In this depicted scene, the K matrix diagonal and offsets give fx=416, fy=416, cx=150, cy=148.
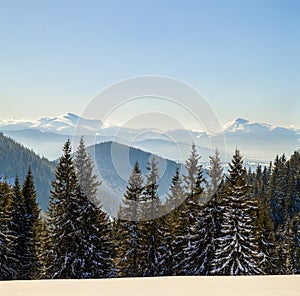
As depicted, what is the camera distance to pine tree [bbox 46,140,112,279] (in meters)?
26.0

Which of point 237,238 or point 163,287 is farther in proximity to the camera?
point 237,238

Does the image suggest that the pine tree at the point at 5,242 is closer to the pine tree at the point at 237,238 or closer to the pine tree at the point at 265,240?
the pine tree at the point at 237,238

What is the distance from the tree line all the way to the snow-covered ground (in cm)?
1705

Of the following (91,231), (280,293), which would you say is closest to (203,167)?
(91,231)

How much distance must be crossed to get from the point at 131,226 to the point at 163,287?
72.2ft

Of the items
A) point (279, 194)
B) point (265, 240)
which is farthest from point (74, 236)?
point (279, 194)

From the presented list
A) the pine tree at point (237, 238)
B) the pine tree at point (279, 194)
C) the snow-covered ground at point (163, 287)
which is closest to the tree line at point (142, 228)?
the pine tree at point (237, 238)

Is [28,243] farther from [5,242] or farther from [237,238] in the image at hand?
[237,238]

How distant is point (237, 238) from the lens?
25094 mm

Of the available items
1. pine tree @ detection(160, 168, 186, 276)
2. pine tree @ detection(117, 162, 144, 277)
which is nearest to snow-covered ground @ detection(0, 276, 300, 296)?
pine tree @ detection(160, 168, 186, 276)

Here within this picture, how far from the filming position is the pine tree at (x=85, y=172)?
1054 inches

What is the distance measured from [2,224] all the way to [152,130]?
12.3m

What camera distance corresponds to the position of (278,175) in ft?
312

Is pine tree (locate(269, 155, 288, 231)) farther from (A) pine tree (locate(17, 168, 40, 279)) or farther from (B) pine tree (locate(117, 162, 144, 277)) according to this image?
(A) pine tree (locate(17, 168, 40, 279))
